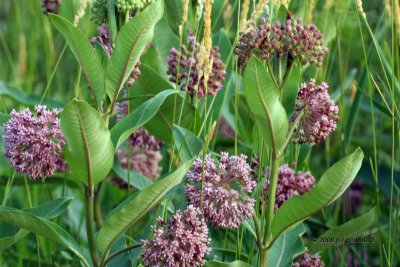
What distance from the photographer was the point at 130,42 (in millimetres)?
1449

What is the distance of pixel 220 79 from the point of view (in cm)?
179

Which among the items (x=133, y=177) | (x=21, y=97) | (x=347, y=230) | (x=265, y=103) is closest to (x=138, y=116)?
(x=265, y=103)

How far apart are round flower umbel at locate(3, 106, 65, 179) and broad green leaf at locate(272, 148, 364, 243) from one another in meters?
0.43

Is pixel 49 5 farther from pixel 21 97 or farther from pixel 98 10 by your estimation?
pixel 98 10

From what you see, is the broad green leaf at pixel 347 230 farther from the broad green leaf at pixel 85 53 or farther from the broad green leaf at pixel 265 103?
the broad green leaf at pixel 85 53

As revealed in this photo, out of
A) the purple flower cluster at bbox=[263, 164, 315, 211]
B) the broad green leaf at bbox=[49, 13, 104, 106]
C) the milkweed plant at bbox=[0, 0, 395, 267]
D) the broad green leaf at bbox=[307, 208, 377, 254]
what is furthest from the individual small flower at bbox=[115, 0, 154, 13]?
the broad green leaf at bbox=[307, 208, 377, 254]

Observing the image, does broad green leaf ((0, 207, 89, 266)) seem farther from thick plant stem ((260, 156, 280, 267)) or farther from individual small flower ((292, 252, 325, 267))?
individual small flower ((292, 252, 325, 267))

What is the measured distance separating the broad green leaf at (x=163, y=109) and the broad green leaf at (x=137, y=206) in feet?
1.53

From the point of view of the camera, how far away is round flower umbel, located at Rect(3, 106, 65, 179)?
1.43 m

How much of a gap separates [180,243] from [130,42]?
1.26 feet

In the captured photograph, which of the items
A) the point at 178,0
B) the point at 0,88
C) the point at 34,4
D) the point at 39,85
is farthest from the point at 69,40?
the point at 39,85

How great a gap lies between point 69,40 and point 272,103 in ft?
1.29

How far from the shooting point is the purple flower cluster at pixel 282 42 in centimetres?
148

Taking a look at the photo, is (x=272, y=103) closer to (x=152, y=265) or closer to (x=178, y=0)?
(x=152, y=265)
